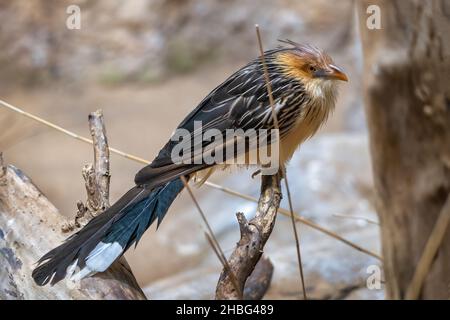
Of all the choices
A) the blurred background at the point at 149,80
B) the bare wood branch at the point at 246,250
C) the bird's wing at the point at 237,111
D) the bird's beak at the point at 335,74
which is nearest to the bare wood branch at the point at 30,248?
the bare wood branch at the point at 246,250

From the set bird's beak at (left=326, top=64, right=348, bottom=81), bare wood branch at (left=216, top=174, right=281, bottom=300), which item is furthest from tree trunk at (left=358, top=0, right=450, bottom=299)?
bare wood branch at (left=216, top=174, right=281, bottom=300)

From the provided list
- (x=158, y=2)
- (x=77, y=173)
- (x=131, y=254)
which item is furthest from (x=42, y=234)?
(x=158, y=2)

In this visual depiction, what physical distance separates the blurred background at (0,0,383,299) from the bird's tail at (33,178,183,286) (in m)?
3.60

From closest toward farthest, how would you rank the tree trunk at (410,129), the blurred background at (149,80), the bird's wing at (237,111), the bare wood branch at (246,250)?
the bare wood branch at (246,250) → the tree trunk at (410,129) → the bird's wing at (237,111) → the blurred background at (149,80)

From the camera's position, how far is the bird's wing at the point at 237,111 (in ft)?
10.1

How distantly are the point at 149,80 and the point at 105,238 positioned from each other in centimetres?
726

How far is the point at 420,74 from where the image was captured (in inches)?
110

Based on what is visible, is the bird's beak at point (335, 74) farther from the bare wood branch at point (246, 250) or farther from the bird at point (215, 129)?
the bare wood branch at point (246, 250)

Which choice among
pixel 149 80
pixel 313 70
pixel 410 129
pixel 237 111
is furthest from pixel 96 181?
pixel 149 80

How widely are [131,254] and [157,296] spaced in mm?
2418

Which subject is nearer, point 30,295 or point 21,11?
point 30,295

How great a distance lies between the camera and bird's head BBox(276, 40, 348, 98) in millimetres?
3221

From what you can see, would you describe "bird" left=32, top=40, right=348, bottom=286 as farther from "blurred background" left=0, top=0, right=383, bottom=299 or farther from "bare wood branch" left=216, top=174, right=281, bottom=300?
"blurred background" left=0, top=0, right=383, bottom=299
